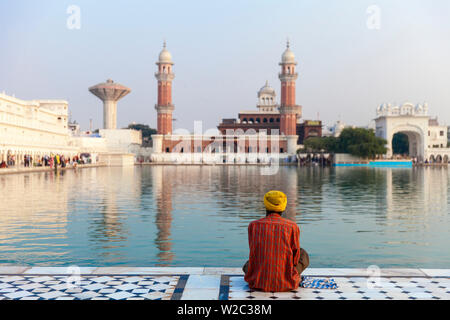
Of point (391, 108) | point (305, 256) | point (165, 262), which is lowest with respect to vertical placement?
point (165, 262)

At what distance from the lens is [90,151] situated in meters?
68.1

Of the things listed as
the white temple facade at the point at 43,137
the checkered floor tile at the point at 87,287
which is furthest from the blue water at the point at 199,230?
the white temple facade at the point at 43,137

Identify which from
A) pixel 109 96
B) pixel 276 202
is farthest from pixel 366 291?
pixel 109 96

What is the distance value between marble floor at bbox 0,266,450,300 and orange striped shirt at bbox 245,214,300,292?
0.10 meters

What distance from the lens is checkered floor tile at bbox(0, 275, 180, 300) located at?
492 cm

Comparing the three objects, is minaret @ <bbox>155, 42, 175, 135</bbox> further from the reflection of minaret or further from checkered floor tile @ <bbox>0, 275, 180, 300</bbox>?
checkered floor tile @ <bbox>0, 275, 180, 300</bbox>

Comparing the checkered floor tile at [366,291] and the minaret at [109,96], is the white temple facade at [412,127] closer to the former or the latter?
the minaret at [109,96]

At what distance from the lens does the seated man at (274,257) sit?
509 centimetres

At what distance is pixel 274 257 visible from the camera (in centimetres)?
511

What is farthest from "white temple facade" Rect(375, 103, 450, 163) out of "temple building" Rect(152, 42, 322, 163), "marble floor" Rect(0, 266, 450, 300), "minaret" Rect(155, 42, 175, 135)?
"marble floor" Rect(0, 266, 450, 300)

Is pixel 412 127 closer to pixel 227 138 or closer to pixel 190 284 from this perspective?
pixel 227 138

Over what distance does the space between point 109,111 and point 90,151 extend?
867 inches
